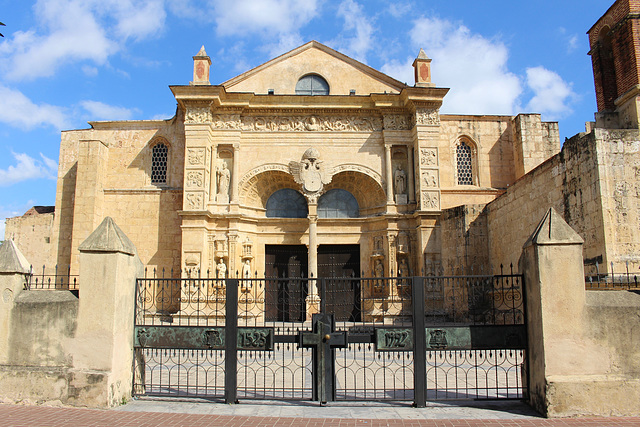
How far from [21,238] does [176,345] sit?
18027 mm

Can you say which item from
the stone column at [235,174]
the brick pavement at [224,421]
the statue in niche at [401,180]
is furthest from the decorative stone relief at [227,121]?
the brick pavement at [224,421]

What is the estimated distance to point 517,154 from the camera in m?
22.3

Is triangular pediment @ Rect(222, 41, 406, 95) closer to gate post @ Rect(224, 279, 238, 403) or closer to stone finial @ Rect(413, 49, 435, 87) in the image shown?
stone finial @ Rect(413, 49, 435, 87)

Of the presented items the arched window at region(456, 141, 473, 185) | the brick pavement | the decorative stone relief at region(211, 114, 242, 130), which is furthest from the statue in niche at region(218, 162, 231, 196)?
the brick pavement

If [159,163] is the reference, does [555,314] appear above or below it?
below

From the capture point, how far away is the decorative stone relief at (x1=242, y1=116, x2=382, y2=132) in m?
21.1

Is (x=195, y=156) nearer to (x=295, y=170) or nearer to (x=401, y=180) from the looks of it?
(x=295, y=170)

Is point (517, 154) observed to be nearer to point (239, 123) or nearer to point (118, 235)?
point (239, 123)

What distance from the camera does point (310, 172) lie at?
20484 millimetres

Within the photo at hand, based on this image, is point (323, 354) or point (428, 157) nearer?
point (323, 354)

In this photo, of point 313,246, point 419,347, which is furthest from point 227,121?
point 419,347

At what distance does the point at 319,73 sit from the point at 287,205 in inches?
232

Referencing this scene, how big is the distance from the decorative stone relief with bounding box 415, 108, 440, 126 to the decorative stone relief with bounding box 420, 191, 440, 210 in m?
2.87

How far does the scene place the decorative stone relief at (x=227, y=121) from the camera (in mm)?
20859
